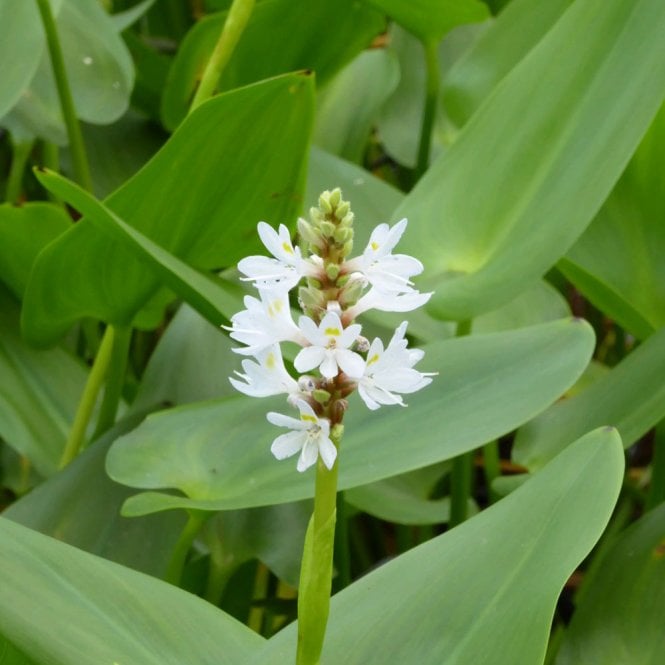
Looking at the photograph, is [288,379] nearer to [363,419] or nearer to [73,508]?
[363,419]

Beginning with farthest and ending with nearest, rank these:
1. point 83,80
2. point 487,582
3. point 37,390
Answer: point 83,80, point 37,390, point 487,582

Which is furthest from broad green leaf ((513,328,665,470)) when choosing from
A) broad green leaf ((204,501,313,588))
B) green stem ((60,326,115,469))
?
green stem ((60,326,115,469))

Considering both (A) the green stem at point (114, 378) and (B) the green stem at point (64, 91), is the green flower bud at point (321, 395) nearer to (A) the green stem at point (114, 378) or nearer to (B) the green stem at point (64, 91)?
(A) the green stem at point (114, 378)

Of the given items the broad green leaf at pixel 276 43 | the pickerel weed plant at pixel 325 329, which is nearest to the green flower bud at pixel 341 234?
the pickerel weed plant at pixel 325 329

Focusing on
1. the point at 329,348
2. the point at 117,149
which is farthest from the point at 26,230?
the point at 329,348

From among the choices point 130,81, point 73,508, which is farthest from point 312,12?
point 73,508

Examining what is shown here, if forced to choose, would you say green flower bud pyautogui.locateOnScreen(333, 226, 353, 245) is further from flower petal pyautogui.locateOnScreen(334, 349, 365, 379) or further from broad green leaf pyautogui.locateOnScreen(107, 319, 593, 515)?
broad green leaf pyautogui.locateOnScreen(107, 319, 593, 515)

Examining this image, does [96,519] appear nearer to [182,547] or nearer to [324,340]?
[182,547]
